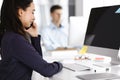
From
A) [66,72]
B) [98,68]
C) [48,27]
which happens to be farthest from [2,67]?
[48,27]

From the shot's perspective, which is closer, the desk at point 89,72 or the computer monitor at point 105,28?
the desk at point 89,72

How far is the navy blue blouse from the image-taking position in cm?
160

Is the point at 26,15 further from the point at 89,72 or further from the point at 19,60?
the point at 89,72

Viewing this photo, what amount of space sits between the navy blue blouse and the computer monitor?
58cm

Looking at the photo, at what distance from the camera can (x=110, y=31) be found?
6.72 feet

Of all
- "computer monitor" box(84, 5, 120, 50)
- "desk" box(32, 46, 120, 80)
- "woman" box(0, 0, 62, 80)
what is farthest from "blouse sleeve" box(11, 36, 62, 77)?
"computer monitor" box(84, 5, 120, 50)

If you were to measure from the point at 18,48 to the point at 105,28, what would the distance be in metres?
0.83

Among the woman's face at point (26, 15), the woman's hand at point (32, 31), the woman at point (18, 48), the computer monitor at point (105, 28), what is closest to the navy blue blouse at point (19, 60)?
the woman at point (18, 48)

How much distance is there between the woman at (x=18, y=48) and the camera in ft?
5.26

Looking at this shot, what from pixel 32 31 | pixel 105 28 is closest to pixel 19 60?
pixel 32 31

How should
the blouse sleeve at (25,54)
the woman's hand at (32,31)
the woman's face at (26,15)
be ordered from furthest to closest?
1. the woman's hand at (32,31)
2. the woman's face at (26,15)
3. the blouse sleeve at (25,54)

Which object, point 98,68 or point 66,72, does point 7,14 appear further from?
point 98,68

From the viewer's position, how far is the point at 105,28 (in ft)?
6.95

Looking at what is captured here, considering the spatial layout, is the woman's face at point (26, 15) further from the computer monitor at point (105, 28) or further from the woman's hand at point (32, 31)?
the computer monitor at point (105, 28)
